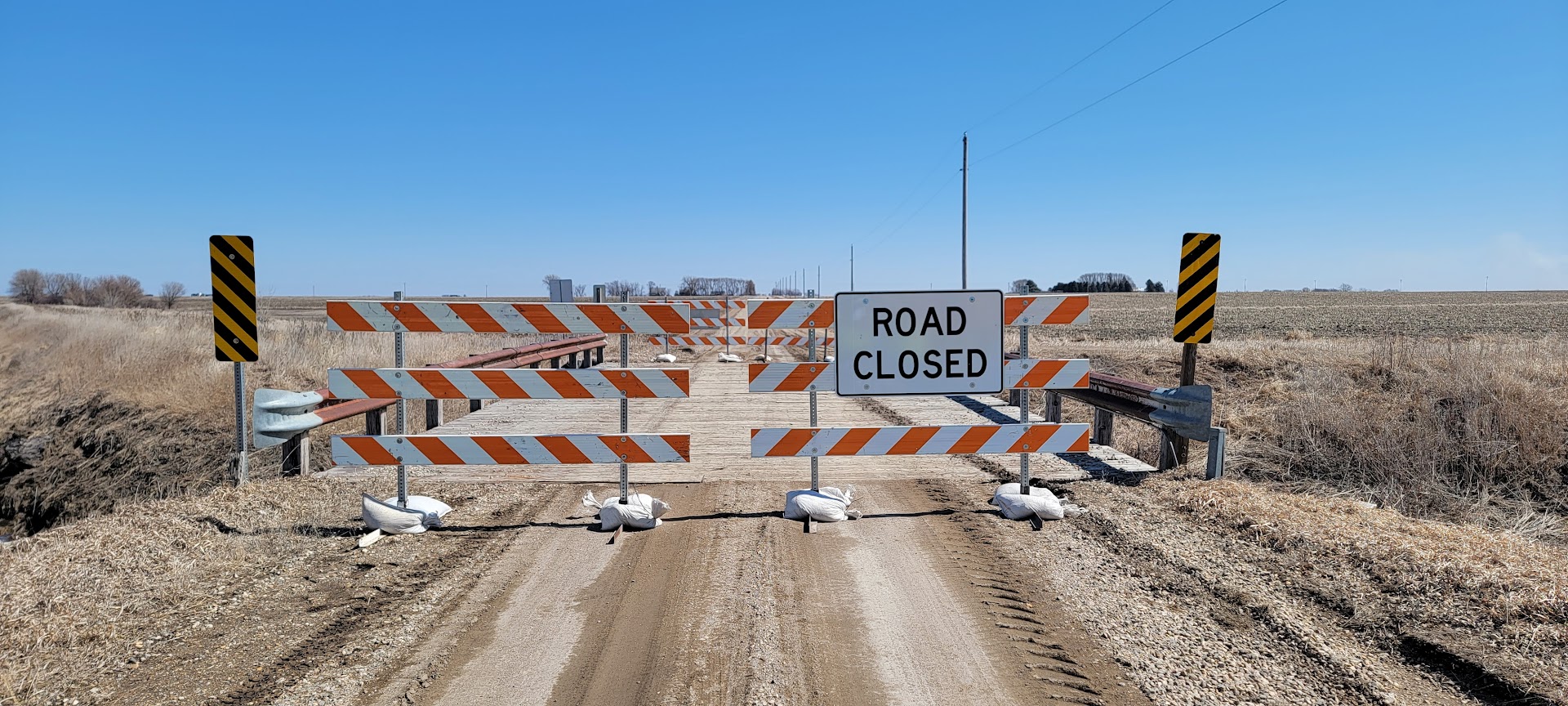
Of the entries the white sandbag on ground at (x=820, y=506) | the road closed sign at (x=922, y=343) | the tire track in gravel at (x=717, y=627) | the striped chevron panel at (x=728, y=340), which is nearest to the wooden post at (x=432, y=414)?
the tire track in gravel at (x=717, y=627)

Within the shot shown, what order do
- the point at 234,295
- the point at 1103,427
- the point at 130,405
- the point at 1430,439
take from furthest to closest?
the point at 130,405 → the point at 1103,427 → the point at 1430,439 → the point at 234,295

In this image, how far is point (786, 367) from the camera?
6723 mm

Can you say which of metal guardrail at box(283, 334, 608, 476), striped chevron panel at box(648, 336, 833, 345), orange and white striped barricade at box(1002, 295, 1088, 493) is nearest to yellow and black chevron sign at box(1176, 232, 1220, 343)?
orange and white striped barricade at box(1002, 295, 1088, 493)

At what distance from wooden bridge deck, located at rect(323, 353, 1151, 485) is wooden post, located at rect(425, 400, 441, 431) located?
0.57 ft

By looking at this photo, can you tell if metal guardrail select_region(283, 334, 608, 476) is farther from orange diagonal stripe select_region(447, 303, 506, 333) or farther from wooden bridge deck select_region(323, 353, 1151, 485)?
orange diagonal stripe select_region(447, 303, 506, 333)

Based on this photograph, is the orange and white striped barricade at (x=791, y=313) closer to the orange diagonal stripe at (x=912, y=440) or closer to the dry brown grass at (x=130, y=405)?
the orange diagonal stripe at (x=912, y=440)

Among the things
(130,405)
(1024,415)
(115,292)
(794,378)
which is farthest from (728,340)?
(115,292)

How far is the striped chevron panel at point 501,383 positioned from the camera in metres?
6.38

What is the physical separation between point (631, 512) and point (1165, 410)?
16.0 ft

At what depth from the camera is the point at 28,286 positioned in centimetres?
6128

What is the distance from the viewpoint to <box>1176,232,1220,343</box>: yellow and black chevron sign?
306 inches

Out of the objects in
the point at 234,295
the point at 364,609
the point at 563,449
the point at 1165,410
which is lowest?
the point at 364,609

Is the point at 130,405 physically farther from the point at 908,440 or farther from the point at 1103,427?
the point at 1103,427

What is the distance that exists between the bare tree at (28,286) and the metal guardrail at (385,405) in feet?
201
